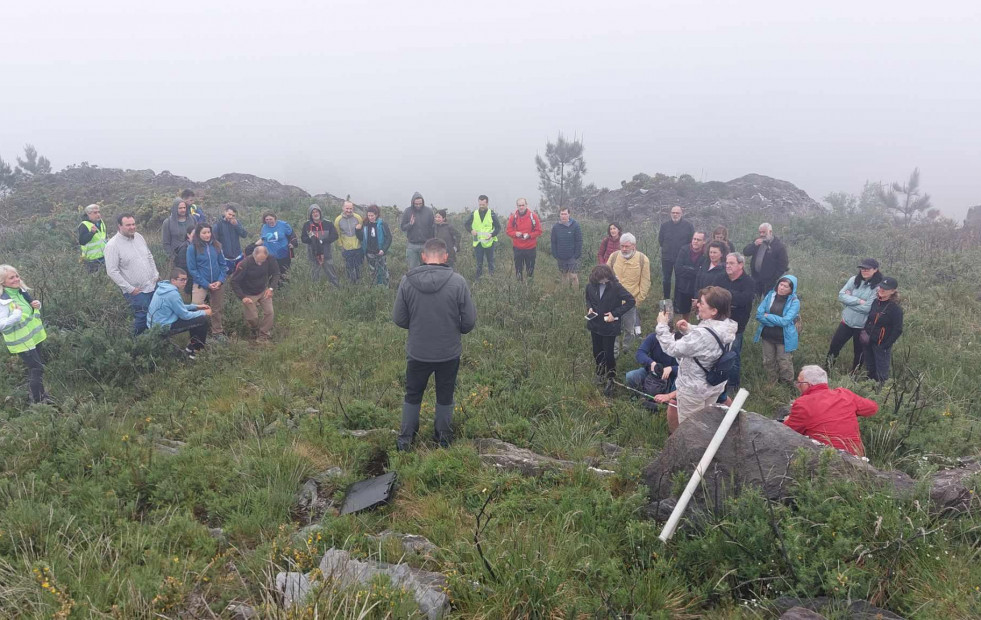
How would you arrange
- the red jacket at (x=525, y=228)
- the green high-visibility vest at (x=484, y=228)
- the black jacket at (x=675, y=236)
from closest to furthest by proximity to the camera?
the black jacket at (x=675, y=236)
the red jacket at (x=525, y=228)
the green high-visibility vest at (x=484, y=228)

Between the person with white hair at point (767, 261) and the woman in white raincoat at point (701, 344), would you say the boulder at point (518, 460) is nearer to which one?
the woman in white raincoat at point (701, 344)

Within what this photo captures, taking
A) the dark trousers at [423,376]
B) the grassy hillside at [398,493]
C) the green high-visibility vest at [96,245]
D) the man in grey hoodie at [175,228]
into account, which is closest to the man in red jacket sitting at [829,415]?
the grassy hillside at [398,493]

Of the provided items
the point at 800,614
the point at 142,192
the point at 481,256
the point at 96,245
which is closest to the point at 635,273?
the point at 481,256

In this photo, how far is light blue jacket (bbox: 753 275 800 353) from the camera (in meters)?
6.73

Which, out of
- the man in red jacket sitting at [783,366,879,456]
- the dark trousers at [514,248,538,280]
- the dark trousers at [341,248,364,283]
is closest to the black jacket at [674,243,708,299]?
the dark trousers at [514,248,538,280]

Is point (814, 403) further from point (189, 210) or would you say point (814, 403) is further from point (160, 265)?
point (160, 265)

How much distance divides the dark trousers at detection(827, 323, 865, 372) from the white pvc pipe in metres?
4.65

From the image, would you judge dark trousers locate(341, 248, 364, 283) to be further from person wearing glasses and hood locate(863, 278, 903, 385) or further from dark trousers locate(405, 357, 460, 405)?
person wearing glasses and hood locate(863, 278, 903, 385)

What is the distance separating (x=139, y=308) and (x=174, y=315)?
0.72 metres

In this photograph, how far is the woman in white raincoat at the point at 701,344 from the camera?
4.57m

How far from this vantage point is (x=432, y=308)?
15.3 ft

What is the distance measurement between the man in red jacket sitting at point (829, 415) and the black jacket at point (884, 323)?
9.01 feet

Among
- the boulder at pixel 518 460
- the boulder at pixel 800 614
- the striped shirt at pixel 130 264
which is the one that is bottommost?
the boulder at pixel 518 460

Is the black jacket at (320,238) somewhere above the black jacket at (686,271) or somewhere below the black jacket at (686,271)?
above
